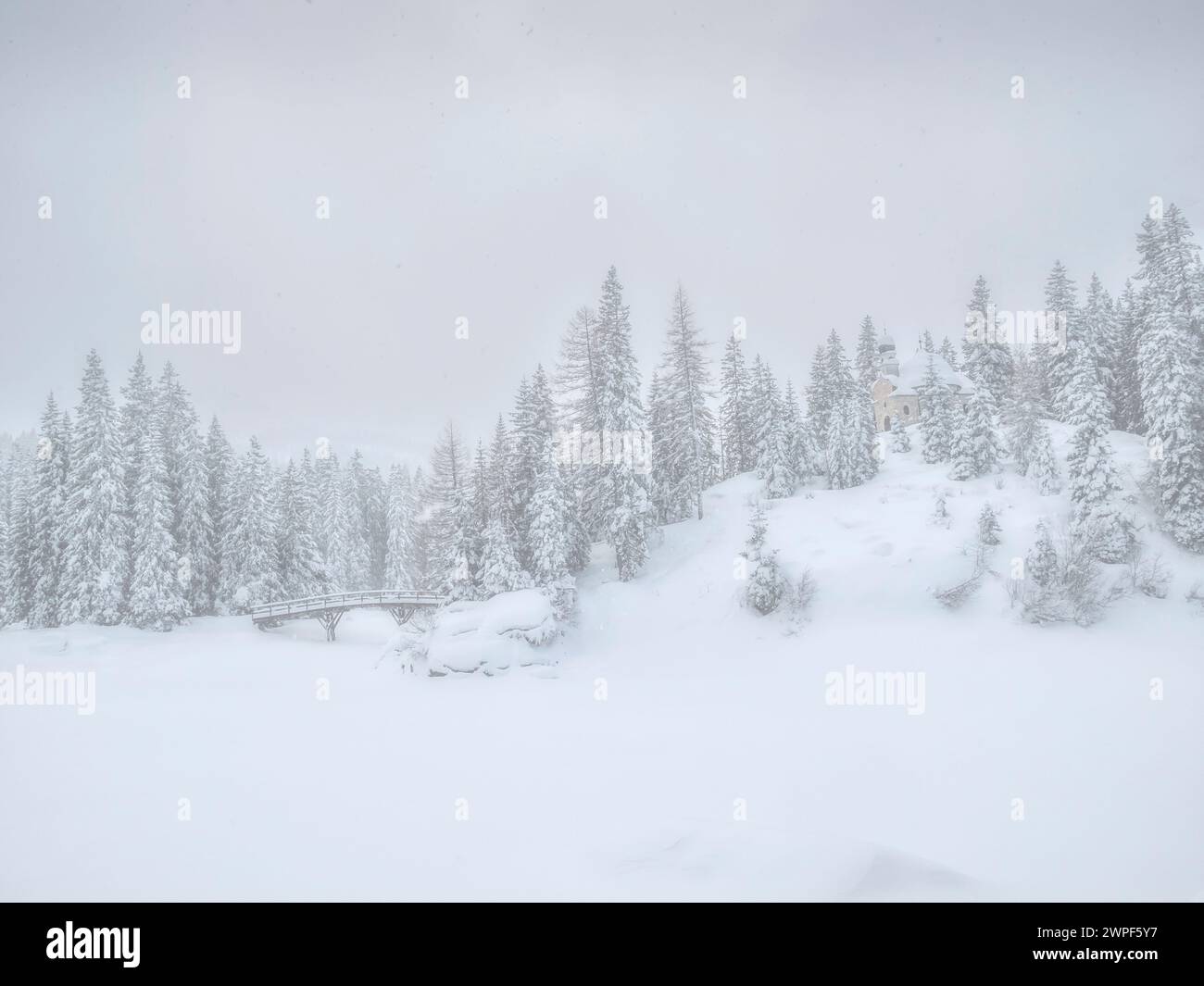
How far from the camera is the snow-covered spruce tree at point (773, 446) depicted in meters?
37.0

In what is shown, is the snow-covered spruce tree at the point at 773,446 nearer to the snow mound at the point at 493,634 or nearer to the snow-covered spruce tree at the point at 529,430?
the snow-covered spruce tree at the point at 529,430

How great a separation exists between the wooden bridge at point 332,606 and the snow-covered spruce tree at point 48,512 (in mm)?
11153

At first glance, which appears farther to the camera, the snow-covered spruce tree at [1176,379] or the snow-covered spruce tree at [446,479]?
the snow-covered spruce tree at [446,479]

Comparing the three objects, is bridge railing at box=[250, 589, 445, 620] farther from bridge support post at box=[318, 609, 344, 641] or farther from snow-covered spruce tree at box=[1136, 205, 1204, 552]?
snow-covered spruce tree at box=[1136, 205, 1204, 552]

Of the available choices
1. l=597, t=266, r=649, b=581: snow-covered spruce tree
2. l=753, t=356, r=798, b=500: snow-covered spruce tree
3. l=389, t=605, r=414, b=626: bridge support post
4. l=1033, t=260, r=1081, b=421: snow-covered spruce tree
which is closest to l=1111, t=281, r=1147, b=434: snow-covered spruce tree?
l=1033, t=260, r=1081, b=421: snow-covered spruce tree

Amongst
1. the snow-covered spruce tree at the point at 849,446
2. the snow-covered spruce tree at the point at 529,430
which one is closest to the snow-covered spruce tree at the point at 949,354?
the snow-covered spruce tree at the point at 849,446

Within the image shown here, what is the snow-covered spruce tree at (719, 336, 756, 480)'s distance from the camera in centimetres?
4391

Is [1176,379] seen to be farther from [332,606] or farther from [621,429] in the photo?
[332,606]

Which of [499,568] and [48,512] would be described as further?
[48,512]

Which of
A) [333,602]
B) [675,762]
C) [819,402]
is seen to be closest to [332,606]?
[333,602]

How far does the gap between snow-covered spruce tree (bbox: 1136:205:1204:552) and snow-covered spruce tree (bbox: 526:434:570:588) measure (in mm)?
27328

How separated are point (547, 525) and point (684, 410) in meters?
12.2

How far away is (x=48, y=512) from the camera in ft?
114
